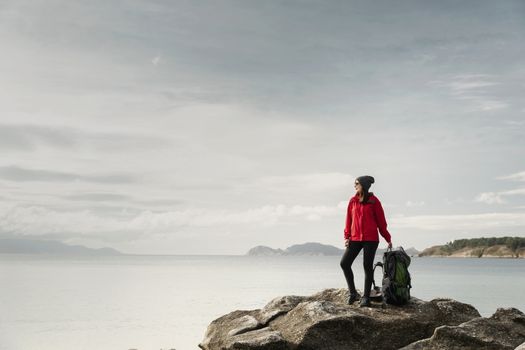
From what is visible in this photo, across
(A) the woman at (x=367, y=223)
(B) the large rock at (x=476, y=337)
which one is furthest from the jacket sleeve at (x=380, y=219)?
(B) the large rock at (x=476, y=337)

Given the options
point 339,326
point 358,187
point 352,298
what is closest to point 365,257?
point 352,298

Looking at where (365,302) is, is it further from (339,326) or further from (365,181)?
(365,181)

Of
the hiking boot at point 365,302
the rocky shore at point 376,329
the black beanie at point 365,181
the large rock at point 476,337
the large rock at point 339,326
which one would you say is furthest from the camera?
the hiking boot at point 365,302

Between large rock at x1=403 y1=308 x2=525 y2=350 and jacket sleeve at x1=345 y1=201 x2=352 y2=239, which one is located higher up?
jacket sleeve at x1=345 y1=201 x2=352 y2=239

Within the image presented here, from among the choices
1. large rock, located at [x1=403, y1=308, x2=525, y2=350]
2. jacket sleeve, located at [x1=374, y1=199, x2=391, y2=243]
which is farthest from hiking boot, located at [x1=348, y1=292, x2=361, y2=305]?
large rock, located at [x1=403, y1=308, x2=525, y2=350]

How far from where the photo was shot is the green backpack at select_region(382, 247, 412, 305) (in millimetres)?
15172

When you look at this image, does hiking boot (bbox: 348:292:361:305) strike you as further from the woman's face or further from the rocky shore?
the woman's face

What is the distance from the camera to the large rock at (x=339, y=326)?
557 inches

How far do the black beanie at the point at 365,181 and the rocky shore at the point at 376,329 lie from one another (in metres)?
3.25

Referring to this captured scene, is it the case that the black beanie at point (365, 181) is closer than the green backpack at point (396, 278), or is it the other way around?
the black beanie at point (365, 181)

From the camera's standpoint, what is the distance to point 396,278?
49.6 feet

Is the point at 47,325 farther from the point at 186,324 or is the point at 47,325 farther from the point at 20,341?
the point at 186,324

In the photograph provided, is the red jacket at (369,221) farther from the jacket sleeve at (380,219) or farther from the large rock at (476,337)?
the large rock at (476,337)

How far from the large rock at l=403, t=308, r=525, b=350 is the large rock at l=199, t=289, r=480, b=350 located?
994 mm
